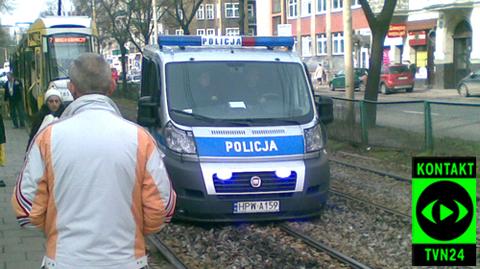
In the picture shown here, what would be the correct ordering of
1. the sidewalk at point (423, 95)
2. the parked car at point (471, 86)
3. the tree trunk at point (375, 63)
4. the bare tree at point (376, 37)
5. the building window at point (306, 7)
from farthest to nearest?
the building window at point (306, 7) < the sidewalk at point (423, 95) < the parked car at point (471, 86) < the tree trunk at point (375, 63) < the bare tree at point (376, 37)

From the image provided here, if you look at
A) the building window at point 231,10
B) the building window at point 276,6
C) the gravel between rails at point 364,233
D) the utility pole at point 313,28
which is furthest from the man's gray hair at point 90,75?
the building window at point 231,10

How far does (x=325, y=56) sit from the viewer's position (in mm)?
66250

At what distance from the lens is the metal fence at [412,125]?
44.8 feet

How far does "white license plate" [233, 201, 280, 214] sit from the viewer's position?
8.80 m

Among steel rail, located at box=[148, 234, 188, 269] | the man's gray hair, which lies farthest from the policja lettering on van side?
the man's gray hair

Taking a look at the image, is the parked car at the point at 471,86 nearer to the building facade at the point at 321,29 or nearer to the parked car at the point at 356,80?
the parked car at the point at 356,80

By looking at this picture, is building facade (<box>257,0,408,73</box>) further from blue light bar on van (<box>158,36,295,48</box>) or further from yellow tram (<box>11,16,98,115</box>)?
blue light bar on van (<box>158,36,295,48</box>)

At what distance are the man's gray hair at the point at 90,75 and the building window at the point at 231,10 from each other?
94318 mm

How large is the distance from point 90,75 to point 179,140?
548 centimetres

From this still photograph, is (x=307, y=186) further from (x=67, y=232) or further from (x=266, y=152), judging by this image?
(x=67, y=232)

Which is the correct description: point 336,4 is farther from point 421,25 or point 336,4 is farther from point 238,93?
Result: point 238,93

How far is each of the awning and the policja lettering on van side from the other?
4158 cm

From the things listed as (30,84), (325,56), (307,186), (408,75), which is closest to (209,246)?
(307,186)

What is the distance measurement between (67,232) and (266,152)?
18.6ft
